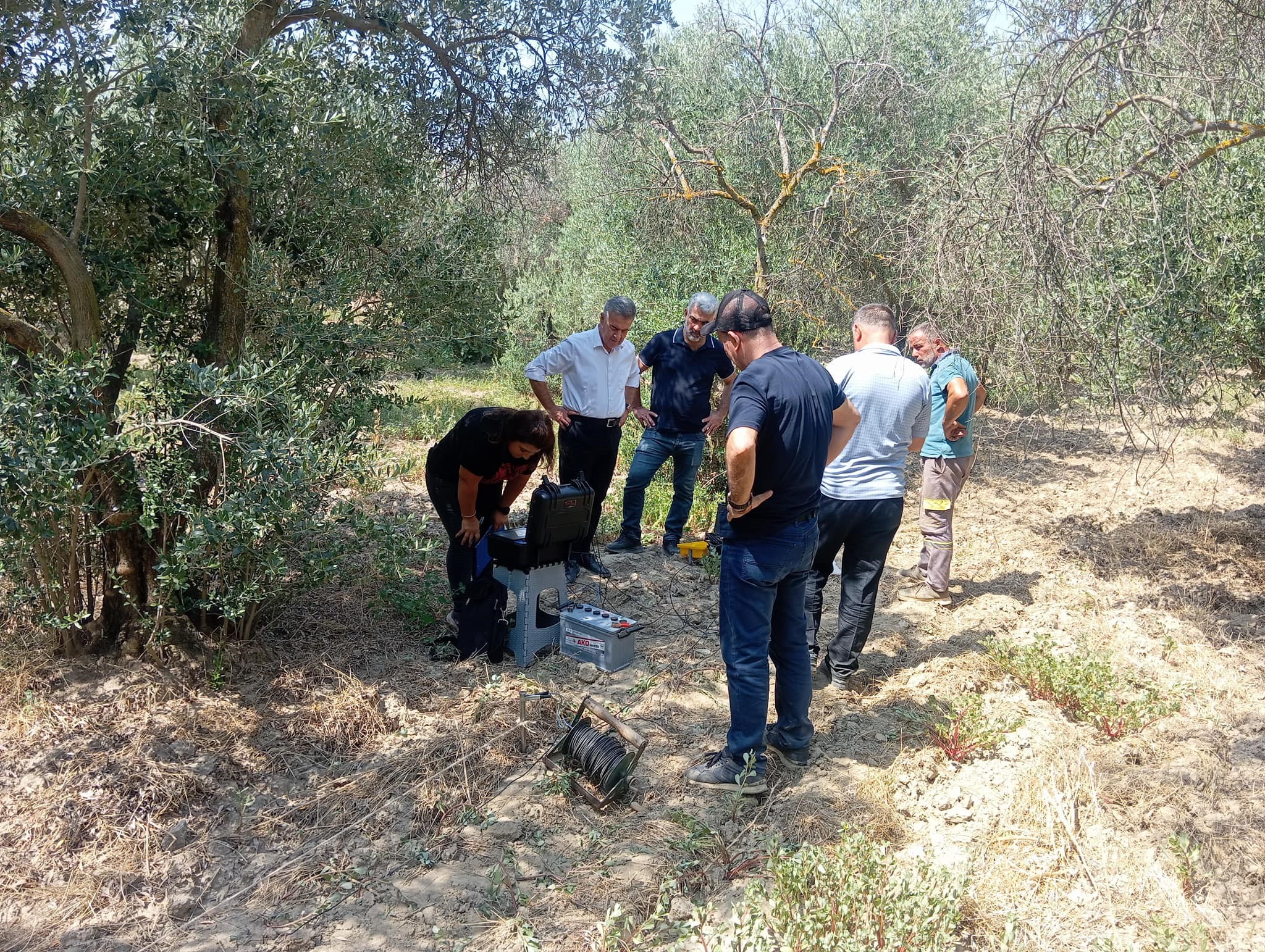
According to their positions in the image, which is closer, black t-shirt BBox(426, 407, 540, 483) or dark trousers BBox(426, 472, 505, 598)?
black t-shirt BBox(426, 407, 540, 483)

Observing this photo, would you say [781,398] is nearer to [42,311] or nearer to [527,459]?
[527,459]

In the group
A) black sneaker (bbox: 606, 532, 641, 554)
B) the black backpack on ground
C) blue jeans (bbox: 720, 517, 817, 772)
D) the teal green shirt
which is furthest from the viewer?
black sneaker (bbox: 606, 532, 641, 554)

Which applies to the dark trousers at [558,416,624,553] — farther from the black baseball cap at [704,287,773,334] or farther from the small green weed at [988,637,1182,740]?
the small green weed at [988,637,1182,740]

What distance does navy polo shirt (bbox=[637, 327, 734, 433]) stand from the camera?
6195mm

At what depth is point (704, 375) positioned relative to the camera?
6199 mm

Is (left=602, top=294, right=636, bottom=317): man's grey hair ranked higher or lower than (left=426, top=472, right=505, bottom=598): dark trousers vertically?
higher

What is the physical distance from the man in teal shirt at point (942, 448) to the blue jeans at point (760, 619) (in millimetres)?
2349

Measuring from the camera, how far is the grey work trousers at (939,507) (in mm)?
5859

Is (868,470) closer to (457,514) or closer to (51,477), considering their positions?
(457,514)

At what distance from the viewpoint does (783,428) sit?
3.50 metres

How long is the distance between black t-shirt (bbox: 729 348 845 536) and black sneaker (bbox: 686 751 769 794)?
1000 millimetres

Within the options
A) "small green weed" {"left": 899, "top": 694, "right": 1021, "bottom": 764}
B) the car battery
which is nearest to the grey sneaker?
"small green weed" {"left": 899, "top": 694, "right": 1021, "bottom": 764}

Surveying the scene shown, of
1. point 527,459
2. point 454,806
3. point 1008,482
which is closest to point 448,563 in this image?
point 527,459

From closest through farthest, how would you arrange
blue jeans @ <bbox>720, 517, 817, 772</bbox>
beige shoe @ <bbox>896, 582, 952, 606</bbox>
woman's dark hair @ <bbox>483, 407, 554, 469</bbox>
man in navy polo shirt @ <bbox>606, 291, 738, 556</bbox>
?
1. blue jeans @ <bbox>720, 517, 817, 772</bbox>
2. woman's dark hair @ <bbox>483, 407, 554, 469</bbox>
3. beige shoe @ <bbox>896, 582, 952, 606</bbox>
4. man in navy polo shirt @ <bbox>606, 291, 738, 556</bbox>
